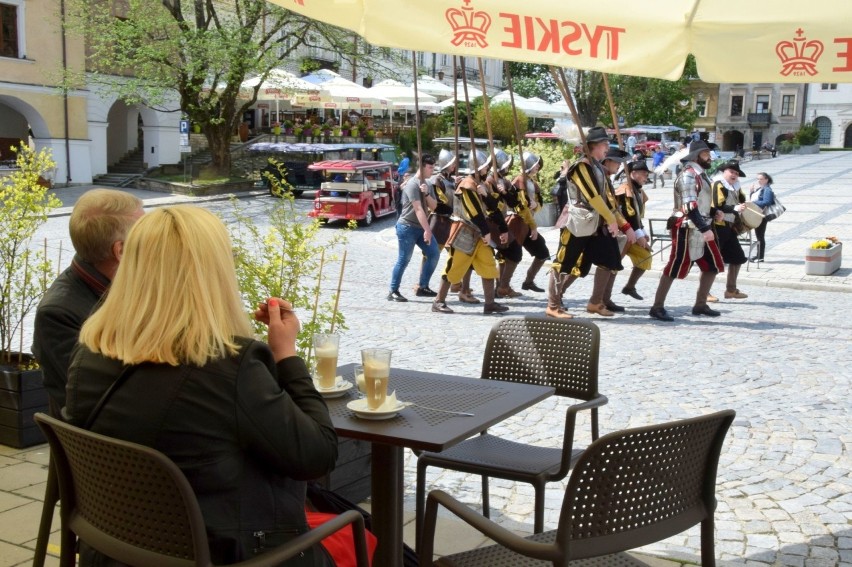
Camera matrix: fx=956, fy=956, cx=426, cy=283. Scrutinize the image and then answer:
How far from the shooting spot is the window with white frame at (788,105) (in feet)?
298

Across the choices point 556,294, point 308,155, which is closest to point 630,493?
point 556,294

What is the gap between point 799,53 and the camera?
3.18m

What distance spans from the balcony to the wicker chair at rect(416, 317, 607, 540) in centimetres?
9306

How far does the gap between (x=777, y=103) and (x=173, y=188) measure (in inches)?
2967

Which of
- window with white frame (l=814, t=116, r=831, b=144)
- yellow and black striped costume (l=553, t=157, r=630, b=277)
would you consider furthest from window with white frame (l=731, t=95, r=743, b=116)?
yellow and black striped costume (l=553, t=157, r=630, b=277)

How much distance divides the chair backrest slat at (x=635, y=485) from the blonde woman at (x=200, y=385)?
2.34 feet

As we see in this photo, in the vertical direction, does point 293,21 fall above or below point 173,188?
above

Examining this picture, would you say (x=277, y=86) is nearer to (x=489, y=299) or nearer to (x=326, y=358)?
(x=489, y=299)

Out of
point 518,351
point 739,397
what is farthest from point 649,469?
point 739,397

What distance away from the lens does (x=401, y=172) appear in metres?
26.3

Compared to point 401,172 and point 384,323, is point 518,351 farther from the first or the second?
point 401,172

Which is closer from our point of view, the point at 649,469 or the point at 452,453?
the point at 649,469

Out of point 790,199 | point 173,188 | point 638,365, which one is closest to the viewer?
point 638,365

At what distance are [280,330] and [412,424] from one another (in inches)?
25.6
